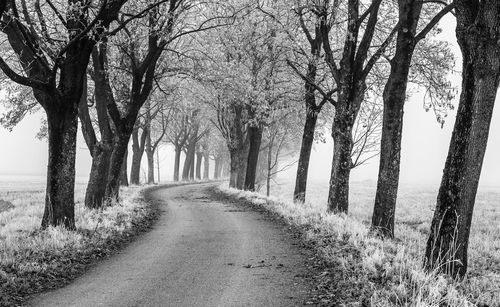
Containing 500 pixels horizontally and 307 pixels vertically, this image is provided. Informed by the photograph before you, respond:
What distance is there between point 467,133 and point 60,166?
31.0ft

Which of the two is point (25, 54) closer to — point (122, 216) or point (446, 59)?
point (122, 216)

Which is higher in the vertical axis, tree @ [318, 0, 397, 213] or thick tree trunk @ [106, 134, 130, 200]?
tree @ [318, 0, 397, 213]

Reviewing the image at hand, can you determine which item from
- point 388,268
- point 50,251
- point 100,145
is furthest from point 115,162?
point 388,268

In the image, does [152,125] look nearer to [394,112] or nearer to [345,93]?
[345,93]

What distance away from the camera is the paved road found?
21.8 ft

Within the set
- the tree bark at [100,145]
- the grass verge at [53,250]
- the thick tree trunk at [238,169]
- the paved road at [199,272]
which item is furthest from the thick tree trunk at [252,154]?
the grass verge at [53,250]

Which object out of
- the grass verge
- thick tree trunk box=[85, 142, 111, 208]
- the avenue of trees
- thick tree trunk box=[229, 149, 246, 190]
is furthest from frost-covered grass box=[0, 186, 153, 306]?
thick tree trunk box=[229, 149, 246, 190]

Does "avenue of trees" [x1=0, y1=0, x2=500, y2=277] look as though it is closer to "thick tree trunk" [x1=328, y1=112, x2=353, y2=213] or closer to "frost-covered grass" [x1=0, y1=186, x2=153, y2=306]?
"thick tree trunk" [x1=328, y1=112, x2=353, y2=213]

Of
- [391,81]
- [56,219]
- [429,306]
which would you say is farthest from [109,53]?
[429,306]

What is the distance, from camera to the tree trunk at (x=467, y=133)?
21.9 feet

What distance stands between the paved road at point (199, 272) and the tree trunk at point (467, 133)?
8.23 feet

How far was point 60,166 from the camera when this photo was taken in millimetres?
11039

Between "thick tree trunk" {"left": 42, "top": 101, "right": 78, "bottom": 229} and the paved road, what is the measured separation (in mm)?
2020

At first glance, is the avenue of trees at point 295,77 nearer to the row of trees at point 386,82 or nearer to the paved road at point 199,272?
the row of trees at point 386,82
